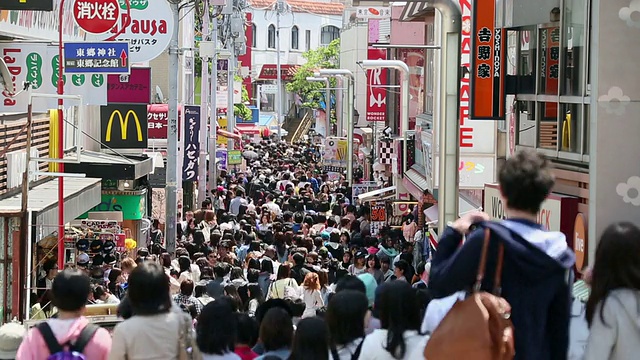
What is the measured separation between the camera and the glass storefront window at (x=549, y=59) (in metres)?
11.9

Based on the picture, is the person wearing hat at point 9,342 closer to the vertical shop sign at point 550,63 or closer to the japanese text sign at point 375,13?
the vertical shop sign at point 550,63

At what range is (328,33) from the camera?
102 m

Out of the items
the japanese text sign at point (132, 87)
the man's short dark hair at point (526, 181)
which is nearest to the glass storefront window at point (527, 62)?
the man's short dark hair at point (526, 181)

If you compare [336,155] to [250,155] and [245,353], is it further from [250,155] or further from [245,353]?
Answer: [245,353]

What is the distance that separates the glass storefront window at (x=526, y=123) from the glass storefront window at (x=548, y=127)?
24 centimetres

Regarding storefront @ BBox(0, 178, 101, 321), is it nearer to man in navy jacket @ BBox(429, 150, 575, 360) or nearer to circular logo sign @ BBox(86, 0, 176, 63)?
circular logo sign @ BBox(86, 0, 176, 63)

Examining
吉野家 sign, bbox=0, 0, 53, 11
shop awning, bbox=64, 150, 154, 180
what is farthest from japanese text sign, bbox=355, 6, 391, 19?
吉野家 sign, bbox=0, 0, 53, 11

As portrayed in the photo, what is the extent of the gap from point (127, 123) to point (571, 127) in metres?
11.9

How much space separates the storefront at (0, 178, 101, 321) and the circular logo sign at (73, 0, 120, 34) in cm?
250

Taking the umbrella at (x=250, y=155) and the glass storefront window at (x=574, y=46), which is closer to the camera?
the glass storefront window at (x=574, y=46)

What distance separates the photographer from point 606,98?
30.0 feet

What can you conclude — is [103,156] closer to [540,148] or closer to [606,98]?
[540,148]

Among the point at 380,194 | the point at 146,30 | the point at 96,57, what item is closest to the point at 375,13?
the point at 380,194

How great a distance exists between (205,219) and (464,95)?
8.28 metres
